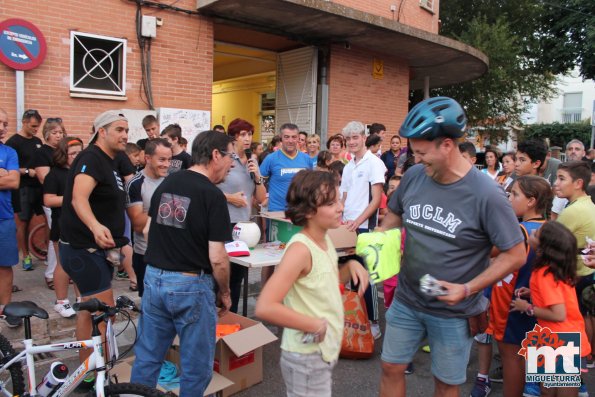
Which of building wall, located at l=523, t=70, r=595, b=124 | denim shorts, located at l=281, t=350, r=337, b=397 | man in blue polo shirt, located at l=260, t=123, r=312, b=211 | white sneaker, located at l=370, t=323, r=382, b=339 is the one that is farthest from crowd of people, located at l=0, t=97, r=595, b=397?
building wall, located at l=523, t=70, r=595, b=124

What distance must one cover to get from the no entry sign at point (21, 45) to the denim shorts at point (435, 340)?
Result: 7.30m

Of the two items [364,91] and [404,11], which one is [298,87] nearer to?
[364,91]

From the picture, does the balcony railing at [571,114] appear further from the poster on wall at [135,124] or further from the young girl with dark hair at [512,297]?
the young girl with dark hair at [512,297]

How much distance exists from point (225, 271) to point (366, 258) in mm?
856

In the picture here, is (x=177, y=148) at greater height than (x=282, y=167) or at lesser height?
greater

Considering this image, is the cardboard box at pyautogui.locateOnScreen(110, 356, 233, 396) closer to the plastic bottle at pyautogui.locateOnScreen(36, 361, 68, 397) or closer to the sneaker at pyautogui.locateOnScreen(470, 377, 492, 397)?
the plastic bottle at pyautogui.locateOnScreen(36, 361, 68, 397)

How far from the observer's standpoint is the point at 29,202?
641 cm

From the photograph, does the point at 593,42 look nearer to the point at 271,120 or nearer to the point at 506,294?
the point at 271,120

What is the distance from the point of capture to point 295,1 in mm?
8977

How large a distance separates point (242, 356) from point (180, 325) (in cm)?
112

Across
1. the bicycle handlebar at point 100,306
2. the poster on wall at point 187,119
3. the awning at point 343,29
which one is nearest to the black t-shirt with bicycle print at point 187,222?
the bicycle handlebar at point 100,306

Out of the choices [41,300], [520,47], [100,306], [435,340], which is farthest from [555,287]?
[520,47]

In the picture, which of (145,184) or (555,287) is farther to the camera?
(145,184)

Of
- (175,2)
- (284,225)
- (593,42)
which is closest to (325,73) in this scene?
(175,2)
